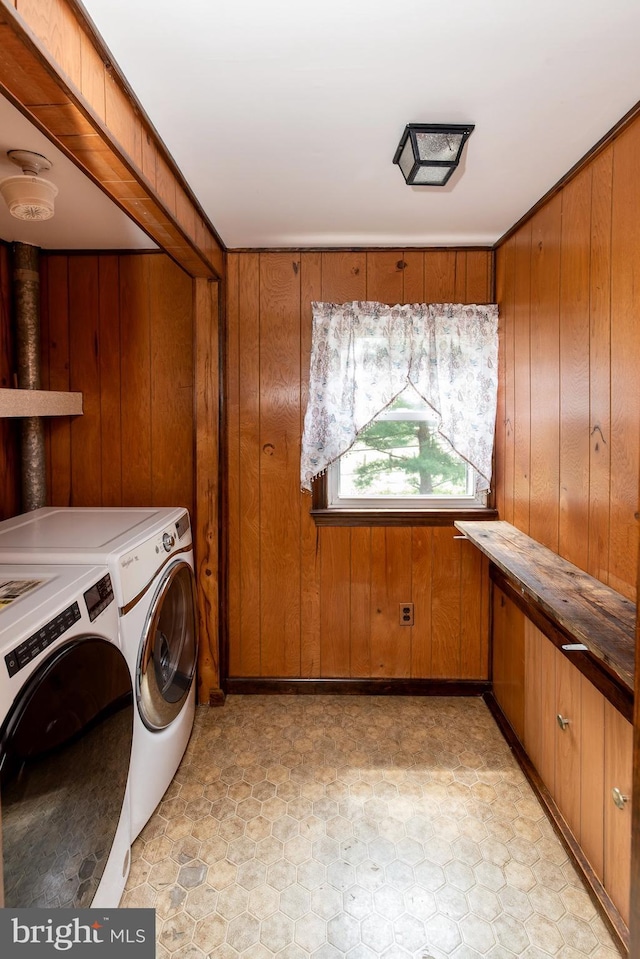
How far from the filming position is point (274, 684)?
275 centimetres

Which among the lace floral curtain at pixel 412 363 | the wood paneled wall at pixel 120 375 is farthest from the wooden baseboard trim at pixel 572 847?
the wood paneled wall at pixel 120 375

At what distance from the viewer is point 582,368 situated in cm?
175

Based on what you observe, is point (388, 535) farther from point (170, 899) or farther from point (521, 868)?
point (170, 899)

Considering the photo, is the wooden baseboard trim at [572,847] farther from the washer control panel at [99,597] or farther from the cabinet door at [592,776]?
the washer control panel at [99,597]

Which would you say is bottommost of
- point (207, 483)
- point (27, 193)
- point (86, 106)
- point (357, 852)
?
point (357, 852)

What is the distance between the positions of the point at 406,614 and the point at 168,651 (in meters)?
1.25

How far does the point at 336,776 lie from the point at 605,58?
249cm

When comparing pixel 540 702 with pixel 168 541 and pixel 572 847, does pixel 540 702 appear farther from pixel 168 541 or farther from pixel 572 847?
pixel 168 541

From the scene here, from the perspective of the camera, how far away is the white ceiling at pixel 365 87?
3.73 feet

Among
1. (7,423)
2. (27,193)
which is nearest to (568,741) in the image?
(27,193)

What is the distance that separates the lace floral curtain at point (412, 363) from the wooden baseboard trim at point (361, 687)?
1200 mm

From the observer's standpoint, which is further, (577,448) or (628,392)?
(577,448)

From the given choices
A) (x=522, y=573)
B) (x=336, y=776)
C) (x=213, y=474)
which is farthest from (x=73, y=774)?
(x=213, y=474)

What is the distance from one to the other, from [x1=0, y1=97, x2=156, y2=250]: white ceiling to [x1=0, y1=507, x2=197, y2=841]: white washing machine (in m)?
1.27
